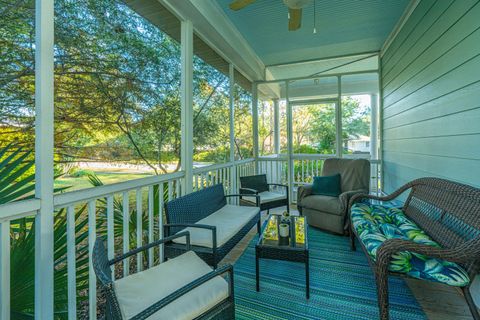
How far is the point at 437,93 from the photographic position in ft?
7.72

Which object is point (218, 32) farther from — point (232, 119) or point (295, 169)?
point (295, 169)

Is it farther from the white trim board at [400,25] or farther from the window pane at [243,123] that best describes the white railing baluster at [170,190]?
the white trim board at [400,25]

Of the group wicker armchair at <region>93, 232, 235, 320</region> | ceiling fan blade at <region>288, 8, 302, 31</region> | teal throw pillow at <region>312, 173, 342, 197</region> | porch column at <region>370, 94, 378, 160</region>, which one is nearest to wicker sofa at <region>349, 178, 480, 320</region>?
teal throw pillow at <region>312, 173, 342, 197</region>

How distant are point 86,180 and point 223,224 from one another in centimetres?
129

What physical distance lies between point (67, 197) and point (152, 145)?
35.8 inches

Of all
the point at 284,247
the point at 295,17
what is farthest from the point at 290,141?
the point at 284,247

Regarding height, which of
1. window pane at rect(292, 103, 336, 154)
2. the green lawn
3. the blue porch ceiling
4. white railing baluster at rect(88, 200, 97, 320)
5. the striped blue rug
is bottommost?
the striped blue rug

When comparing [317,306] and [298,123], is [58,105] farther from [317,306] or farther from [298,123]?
[298,123]

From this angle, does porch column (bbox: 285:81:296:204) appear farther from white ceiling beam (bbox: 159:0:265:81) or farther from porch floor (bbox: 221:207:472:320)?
porch floor (bbox: 221:207:472:320)

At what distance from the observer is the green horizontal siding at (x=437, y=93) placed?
1.83 metres

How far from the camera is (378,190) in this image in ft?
15.3

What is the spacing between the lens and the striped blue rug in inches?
70.4

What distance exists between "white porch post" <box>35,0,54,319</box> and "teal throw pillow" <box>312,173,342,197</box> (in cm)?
322

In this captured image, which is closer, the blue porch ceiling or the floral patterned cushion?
the floral patterned cushion
